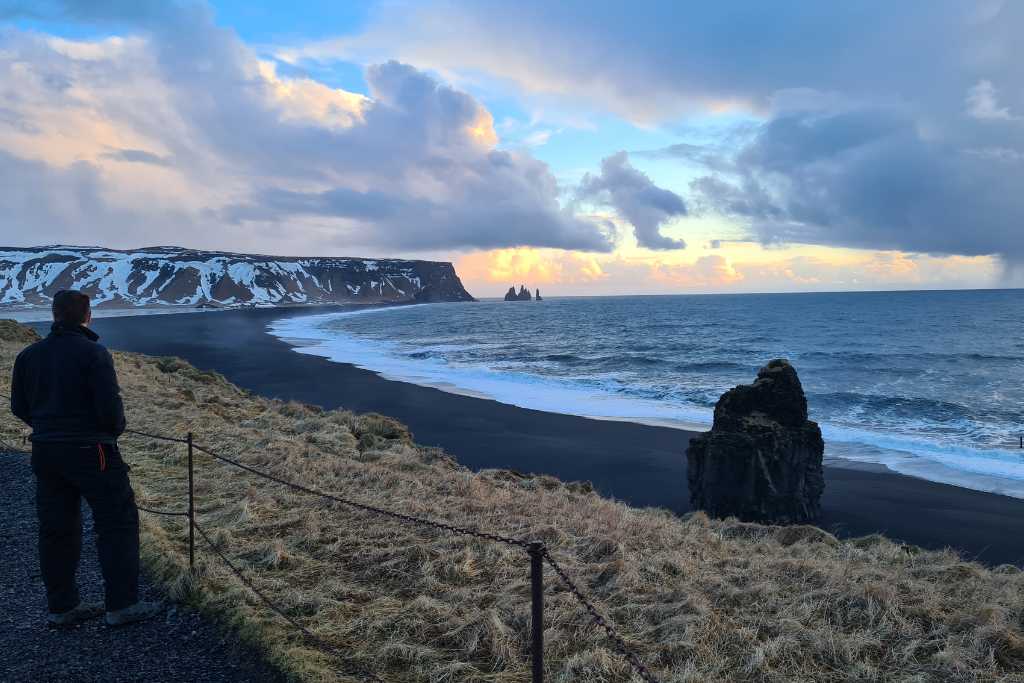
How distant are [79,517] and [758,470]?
9.79 m

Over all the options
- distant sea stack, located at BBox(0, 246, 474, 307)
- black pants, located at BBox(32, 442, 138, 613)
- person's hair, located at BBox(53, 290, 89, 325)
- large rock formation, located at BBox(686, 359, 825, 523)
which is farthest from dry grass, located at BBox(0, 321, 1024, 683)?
distant sea stack, located at BBox(0, 246, 474, 307)

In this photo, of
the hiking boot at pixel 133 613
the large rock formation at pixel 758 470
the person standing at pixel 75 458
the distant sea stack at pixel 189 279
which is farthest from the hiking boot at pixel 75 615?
the distant sea stack at pixel 189 279

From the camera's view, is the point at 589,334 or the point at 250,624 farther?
the point at 589,334

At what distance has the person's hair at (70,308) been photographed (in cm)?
391

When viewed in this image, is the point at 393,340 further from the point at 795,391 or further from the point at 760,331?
the point at 795,391

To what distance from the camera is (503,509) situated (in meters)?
7.21

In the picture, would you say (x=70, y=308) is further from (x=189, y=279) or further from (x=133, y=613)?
(x=189, y=279)

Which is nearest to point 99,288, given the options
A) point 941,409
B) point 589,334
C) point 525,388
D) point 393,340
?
point 393,340

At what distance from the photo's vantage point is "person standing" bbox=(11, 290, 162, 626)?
3869 mm

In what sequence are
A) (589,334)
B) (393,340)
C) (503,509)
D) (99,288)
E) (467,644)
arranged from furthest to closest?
1. (99,288)
2. (589,334)
3. (393,340)
4. (503,509)
5. (467,644)

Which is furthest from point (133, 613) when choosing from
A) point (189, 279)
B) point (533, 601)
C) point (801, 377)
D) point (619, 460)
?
point (189, 279)

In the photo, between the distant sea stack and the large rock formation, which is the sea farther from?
the distant sea stack

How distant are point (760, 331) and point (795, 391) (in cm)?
5159

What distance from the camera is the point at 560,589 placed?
4.99m
